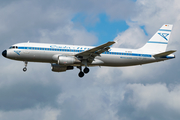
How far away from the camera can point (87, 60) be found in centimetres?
5031

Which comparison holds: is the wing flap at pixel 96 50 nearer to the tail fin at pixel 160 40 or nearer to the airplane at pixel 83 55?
the airplane at pixel 83 55

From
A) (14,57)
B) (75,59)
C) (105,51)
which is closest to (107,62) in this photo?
(105,51)

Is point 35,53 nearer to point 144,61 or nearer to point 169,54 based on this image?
point 144,61

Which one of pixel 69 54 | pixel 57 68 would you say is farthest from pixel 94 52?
pixel 57 68

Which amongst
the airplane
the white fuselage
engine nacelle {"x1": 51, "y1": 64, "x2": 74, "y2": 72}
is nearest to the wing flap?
the airplane

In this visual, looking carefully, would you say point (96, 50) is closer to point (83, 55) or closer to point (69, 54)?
point (83, 55)

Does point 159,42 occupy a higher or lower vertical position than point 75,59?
higher

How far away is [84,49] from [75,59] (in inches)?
101

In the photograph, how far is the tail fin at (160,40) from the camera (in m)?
55.7

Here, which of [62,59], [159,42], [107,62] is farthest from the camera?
[159,42]

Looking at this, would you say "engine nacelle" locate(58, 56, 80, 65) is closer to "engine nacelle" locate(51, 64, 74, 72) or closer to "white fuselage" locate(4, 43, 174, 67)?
"white fuselage" locate(4, 43, 174, 67)

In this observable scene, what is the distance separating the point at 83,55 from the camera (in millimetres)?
49219

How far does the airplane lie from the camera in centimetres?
4803

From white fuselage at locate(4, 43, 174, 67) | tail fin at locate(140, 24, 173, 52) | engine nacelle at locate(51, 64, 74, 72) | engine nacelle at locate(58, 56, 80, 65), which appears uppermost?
tail fin at locate(140, 24, 173, 52)
